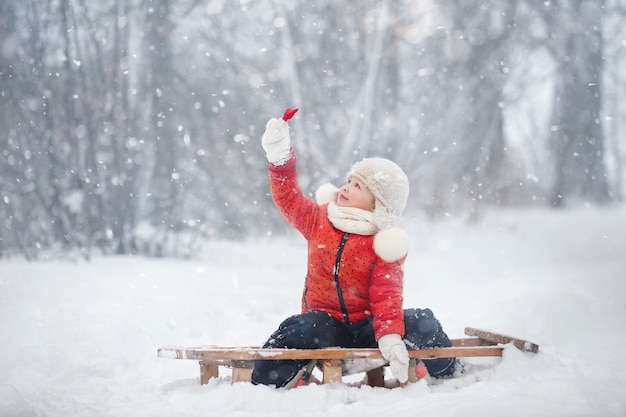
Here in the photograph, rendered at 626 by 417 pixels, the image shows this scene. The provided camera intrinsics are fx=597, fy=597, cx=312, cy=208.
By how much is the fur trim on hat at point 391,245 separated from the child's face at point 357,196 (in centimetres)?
28

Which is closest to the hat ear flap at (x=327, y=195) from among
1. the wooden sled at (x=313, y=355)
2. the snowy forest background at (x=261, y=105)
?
the wooden sled at (x=313, y=355)

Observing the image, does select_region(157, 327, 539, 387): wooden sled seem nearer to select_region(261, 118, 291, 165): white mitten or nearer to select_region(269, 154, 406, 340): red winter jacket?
select_region(269, 154, 406, 340): red winter jacket

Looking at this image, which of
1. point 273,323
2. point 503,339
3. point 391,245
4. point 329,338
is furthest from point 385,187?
point 273,323

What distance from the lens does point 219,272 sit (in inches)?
350

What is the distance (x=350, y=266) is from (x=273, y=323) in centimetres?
306

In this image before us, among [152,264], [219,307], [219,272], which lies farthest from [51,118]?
[219,307]

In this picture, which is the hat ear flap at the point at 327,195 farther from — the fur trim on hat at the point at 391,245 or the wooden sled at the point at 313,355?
the wooden sled at the point at 313,355

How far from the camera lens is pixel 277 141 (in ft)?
10.5

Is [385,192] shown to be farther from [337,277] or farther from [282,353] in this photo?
[282,353]

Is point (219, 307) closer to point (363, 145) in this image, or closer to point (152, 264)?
point (152, 264)

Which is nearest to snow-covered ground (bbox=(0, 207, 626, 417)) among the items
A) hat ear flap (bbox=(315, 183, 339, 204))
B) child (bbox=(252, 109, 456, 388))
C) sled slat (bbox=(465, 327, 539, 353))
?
sled slat (bbox=(465, 327, 539, 353))

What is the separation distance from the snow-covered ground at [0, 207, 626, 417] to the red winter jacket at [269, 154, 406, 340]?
484 mm

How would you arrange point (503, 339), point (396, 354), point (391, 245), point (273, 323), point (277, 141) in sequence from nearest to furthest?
point (396, 354)
point (391, 245)
point (277, 141)
point (503, 339)
point (273, 323)

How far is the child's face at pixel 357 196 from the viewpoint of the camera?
3.37 meters
